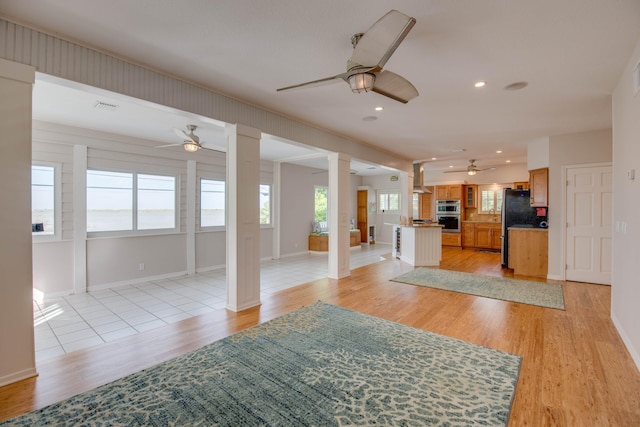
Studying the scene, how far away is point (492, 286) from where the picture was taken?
5.01 m

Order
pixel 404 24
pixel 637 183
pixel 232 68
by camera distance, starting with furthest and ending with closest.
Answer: pixel 232 68, pixel 637 183, pixel 404 24

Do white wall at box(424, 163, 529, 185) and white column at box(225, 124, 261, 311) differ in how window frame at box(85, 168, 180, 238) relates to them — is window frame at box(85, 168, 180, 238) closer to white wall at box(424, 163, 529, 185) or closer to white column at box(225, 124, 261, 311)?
white column at box(225, 124, 261, 311)

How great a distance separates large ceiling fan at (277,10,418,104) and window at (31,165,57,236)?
5.01 meters

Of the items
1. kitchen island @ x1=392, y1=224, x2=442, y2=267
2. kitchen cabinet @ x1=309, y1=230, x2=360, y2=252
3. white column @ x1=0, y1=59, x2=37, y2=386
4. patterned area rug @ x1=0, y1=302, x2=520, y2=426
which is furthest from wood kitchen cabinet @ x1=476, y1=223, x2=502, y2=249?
white column @ x1=0, y1=59, x2=37, y2=386

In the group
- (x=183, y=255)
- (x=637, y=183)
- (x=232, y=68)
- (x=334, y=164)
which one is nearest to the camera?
(x=637, y=183)

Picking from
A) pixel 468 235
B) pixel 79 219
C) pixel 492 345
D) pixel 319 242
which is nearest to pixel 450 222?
pixel 468 235

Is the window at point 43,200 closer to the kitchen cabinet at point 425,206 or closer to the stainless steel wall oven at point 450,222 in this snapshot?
the kitchen cabinet at point 425,206

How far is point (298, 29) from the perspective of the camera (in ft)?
7.66

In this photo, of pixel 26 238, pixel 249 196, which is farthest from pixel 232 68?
pixel 26 238

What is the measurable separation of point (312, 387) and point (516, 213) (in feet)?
21.1

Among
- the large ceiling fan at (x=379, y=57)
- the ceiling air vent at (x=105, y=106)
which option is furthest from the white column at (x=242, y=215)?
the large ceiling fan at (x=379, y=57)

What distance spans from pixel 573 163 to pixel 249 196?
5847 mm

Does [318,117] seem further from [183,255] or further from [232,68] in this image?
[183,255]

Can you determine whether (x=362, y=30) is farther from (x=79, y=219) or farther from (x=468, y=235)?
(x=468, y=235)
